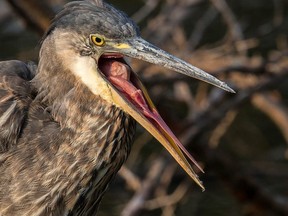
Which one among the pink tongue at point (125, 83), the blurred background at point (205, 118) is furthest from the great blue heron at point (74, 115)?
the blurred background at point (205, 118)

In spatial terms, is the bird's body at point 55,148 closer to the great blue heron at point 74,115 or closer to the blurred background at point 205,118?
the great blue heron at point 74,115

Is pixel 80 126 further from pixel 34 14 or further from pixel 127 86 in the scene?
pixel 34 14

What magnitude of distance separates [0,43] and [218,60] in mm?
2436

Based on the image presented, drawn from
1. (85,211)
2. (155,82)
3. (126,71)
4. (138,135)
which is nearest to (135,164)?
(138,135)

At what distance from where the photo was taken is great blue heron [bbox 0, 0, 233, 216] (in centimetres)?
340

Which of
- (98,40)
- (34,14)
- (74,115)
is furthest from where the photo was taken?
(34,14)

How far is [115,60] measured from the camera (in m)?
3.48

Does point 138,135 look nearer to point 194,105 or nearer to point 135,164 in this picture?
point 135,164

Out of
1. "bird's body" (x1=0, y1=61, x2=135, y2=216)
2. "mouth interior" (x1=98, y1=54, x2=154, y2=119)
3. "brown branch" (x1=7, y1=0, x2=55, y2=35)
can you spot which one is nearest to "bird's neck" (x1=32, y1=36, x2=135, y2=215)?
"bird's body" (x1=0, y1=61, x2=135, y2=216)

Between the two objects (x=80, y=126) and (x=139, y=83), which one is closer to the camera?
(x=139, y=83)

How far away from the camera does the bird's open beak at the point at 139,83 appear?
3.37m

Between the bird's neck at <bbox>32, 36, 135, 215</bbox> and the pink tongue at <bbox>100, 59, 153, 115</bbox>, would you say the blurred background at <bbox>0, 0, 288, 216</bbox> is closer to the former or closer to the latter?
the bird's neck at <bbox>32, 36, 135, 215</bbox>

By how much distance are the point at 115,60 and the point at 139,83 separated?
0.12 m

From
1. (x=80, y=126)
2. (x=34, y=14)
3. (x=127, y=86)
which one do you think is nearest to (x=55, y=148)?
(x=80, y=126)
